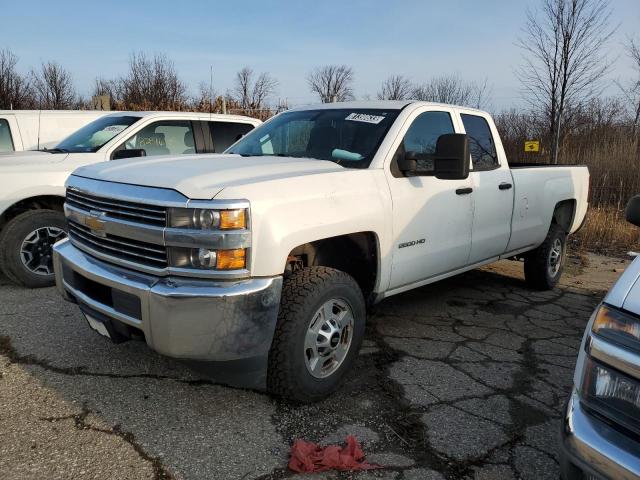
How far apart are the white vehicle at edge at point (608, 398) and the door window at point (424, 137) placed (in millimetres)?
1961

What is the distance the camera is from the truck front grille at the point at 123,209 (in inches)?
107

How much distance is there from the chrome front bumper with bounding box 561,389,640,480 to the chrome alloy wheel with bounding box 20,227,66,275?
4983 millimetres

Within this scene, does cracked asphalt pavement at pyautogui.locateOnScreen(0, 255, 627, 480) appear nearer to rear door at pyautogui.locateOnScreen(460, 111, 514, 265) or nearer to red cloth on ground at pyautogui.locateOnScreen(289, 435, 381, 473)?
red cloth on ground at pyautogui.locateOnScreen(289, 435, 381, 473)

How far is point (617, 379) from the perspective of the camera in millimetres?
1780

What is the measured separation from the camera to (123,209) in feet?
9.66

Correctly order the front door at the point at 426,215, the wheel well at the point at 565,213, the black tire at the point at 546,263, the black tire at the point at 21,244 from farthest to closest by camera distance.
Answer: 1. the wheel well at the point at 565,213
2. the black tire at the point at 546,263
3. the black tire at the point at 21,244
4. the front door at the point at 426,215

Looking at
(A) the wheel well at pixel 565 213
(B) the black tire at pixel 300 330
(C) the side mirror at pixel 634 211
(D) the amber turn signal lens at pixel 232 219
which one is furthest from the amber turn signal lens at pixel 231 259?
(A) the wheel well at pixel 565 213

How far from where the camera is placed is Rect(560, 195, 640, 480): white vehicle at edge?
1.70 meters

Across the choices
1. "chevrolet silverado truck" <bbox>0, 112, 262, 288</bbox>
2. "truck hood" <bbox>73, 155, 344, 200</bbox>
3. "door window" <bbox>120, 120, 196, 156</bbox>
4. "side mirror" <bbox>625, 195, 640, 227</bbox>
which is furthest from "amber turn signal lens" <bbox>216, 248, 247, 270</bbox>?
"door window" <bbox>120, 120, 196, 156</bbox>

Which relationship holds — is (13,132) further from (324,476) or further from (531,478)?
(531,478)

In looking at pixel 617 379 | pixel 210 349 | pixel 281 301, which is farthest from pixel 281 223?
pixel 617 379

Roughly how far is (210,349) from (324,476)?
0.82 metres

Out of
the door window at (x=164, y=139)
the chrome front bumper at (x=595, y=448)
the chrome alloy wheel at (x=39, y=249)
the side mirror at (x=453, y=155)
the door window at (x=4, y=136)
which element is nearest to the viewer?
the chrome front bumper at (x=595, y=448)

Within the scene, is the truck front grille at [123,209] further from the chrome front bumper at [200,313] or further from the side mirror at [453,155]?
the side mirror at [453,155]
